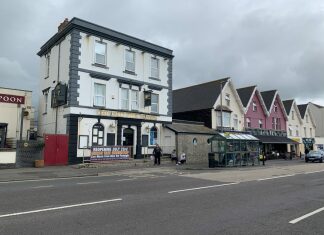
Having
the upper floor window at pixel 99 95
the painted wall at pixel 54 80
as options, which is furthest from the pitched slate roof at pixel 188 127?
the painted wall at pixel 54 80

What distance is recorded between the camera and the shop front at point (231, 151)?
27953 millimetres

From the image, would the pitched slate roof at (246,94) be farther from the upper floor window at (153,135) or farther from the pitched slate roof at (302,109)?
the upper floor window at (153,135)

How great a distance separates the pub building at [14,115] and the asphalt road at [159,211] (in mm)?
17206

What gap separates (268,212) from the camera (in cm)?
867

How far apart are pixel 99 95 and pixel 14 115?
7414mm

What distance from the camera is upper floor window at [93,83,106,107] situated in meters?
27.7

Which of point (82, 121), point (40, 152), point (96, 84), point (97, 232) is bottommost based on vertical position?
point (97, 232)

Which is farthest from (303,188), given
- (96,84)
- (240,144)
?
(96,84)

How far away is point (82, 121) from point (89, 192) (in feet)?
50.2

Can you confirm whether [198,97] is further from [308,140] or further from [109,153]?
[308,140]

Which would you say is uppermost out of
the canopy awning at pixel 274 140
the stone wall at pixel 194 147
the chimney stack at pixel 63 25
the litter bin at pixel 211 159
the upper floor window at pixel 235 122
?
the chimney stack at pixel 63 25

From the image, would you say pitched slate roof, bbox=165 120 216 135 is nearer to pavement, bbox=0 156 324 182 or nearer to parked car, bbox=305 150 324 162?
pavement, bbox=0 156 324 182

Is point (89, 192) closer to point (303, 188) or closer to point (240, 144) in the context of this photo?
point (303, 188)

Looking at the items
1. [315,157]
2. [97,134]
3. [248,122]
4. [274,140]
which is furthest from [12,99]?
[274,140]
